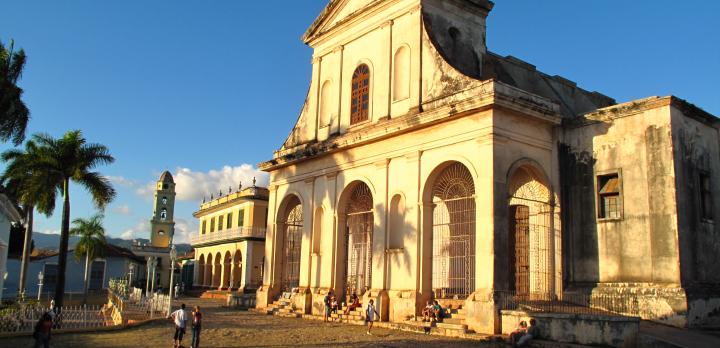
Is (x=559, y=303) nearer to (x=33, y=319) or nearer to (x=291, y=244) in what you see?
(x=291, y=244)

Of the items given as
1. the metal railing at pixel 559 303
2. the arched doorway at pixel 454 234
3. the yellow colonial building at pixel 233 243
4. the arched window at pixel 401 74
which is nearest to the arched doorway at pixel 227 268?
the yellow colonial building at pixel 233 243

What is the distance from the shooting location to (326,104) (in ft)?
76.7

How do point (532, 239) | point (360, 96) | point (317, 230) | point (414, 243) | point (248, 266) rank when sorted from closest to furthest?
point (532, 239), point (414, 243), point (360, 96), point (317, 230), point (248, 266)

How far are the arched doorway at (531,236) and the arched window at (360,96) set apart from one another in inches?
222

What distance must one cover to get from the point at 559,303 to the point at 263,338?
732 centimetres

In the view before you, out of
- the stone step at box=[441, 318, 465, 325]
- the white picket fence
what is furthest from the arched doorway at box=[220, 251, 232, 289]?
the stone step at box=[441, 318, 465, 325]

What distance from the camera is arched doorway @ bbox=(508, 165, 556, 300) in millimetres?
16672

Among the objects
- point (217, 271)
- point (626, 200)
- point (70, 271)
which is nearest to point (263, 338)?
point (626, 200)

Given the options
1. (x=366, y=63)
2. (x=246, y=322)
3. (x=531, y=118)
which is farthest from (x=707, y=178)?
(x=246, y=322)

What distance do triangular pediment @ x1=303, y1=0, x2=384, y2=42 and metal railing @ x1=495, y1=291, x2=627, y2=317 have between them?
10850mm

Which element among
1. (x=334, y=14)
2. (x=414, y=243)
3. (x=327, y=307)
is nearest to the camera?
(x=414, y=243)

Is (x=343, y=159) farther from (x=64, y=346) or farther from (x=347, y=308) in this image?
(x=64, y=346)

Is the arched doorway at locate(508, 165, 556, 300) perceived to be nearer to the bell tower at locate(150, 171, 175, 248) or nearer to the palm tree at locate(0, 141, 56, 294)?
the palm tree at locate(0, 141, 56, 294)

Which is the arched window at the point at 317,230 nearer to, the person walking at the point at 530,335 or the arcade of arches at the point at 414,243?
the arcade of arches at the point at 414,243
